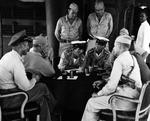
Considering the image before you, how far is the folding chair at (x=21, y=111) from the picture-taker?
2.62 m

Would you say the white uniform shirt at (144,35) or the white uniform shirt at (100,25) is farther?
the white uniform shirt at (144,35)

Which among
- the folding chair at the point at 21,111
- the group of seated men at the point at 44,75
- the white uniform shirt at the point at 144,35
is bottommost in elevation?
the folding chair at the point at 21,111

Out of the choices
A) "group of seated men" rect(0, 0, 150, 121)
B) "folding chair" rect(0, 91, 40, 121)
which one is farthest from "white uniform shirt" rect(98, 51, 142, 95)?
"folding chair" rect(0, 91, 40, 121)

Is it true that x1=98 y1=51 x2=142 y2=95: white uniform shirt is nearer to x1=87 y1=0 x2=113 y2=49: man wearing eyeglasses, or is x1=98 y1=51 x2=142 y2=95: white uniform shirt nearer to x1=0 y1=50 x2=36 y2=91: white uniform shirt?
x1=0 y1=50 x2=36 y2=91: white uniform shirt

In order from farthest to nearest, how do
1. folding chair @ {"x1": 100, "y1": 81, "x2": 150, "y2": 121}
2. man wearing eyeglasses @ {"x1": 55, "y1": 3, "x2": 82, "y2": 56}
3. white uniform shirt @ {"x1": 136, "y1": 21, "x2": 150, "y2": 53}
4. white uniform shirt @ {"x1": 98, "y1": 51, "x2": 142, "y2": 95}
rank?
white uniform shirt @ {"x1": 136, "y1": 21, "x2": 150, "y2": 53}
man wearing eyeglasses @ {"x1": 55, "y1": 3, "x2": 82, "y2": 56}
white uniform shirt @ {"x1": 98, "y1": 51, "x2": 142, "y2": 95}
folding chair @ {"x1": 100, "y1": 81, "x2": 150, "y2": 121}

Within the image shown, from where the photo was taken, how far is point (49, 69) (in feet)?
9.99

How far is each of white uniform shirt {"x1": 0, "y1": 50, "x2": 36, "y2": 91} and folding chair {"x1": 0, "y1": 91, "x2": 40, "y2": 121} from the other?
146 millimetres

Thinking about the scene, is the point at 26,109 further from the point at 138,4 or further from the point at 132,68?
the point at 138,4

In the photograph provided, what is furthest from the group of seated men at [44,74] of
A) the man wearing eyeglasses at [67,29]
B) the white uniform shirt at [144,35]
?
the white uniform shirt at [144,35]

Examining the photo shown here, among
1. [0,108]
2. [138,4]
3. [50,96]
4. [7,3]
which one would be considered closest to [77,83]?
[50,96]

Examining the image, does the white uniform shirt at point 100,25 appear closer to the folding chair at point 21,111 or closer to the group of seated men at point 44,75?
the group of seated men at point 44,75

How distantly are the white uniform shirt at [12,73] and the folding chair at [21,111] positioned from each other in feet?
0.48

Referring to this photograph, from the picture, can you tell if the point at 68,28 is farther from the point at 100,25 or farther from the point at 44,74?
the point at 44,74

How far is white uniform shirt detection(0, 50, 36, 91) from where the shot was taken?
2.66 meters
